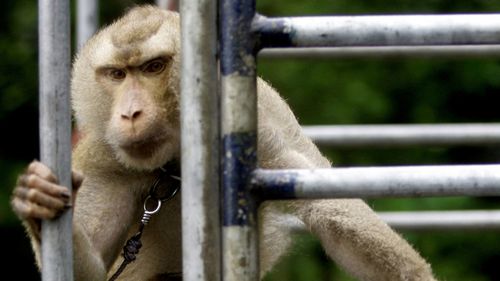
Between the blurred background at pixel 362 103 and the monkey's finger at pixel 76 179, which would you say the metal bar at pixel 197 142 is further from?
the blurred background at pixel 362 103

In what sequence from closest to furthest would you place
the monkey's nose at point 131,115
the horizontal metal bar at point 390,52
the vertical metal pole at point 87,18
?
the monkey's nose at point 131,115, the horizontal metal bar at point 390,52, the vertical metal pole at point 87,18

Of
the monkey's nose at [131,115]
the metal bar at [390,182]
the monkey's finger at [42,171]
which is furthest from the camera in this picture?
the monkey's nose at [131,115]

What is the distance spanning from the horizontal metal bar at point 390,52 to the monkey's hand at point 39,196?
2189mm

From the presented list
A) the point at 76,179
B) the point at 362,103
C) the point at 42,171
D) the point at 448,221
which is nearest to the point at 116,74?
the point at 76,179

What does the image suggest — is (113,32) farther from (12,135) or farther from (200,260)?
(12,135)

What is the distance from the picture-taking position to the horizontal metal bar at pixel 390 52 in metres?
5.54

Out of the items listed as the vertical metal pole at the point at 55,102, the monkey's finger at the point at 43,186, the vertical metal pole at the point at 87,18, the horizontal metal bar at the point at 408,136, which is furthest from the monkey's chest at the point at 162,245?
the vertical metal pole at the point at 55,102

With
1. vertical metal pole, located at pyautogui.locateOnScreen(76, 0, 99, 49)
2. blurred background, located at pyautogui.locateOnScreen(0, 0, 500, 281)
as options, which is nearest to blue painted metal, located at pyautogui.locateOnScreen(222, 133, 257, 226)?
vertical metal pole, located at pyautogui.locateOnScreen(76, 0, 99, 49)

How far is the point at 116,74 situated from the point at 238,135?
1851mm

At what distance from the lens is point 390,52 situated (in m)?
5.61

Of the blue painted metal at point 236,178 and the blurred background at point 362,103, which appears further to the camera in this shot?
the blurred background at point 362,103

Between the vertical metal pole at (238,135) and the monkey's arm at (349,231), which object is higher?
the vertical metal pole at (238,135)

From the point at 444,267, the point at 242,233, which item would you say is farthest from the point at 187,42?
the point at 444,267

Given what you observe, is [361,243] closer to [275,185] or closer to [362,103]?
[275,185]
